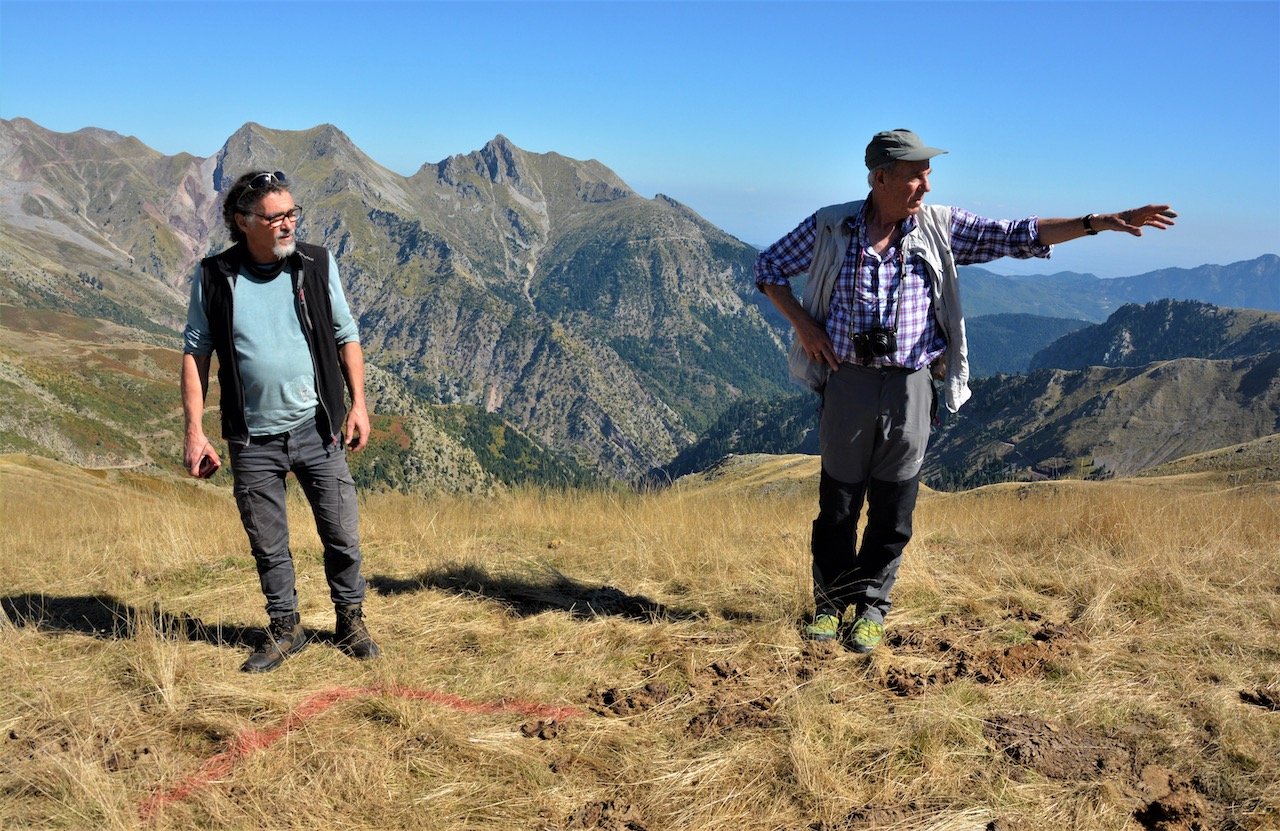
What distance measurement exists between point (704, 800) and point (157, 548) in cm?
506

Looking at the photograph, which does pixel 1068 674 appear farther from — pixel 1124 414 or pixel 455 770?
pixel 1124 414

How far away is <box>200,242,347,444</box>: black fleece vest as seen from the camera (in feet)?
12.5

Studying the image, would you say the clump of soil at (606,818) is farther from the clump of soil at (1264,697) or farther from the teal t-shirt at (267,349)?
the clump of soil at (1264,697)

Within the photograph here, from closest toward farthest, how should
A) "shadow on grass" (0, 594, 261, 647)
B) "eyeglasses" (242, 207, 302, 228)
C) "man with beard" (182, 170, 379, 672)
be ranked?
"eyeglasses" (242, 207, 302, 228), "man with beard" (182, 170, 379, 672), "shadow on grass" (0, 594, 261, 647)

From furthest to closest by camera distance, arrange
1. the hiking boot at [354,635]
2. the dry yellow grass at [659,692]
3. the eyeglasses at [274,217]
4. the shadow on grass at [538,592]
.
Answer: the shadow on grass at [538,592], the hiking boot at [354,635], the eyeglasses at [274,217], the dry yellow grass at [659,692]

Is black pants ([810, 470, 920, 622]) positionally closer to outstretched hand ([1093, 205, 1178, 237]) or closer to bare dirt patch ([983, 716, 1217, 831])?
bare dirt patch ([983, 716, 1217, 831])

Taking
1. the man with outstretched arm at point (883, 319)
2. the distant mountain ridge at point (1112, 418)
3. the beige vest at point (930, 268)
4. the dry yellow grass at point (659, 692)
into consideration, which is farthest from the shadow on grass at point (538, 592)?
the distant mountain ridge at point (1112, 418)

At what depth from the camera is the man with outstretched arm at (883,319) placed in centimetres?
392

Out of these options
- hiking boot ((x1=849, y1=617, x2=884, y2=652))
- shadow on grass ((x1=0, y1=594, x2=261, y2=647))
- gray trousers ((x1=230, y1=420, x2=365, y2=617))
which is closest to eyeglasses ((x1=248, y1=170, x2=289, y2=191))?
gray trousers ((x1=230, y1=420, x2=365, y2=617))

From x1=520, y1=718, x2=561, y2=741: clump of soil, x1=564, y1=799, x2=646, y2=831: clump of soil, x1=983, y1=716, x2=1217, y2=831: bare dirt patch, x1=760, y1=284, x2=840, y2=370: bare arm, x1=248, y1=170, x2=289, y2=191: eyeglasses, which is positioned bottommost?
x1=564, y1=799, x2=646, y2=831: clump of soil

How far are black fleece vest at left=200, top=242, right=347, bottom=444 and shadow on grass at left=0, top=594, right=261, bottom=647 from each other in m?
1.28

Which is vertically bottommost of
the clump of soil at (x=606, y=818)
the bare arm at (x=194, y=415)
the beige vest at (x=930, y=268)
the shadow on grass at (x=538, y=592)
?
the shadow on grass at (x=538, y=592)

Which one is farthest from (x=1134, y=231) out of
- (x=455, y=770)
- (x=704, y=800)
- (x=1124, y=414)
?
(x=1124, y=414)

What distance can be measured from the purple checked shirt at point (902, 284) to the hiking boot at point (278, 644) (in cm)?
319
